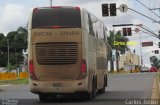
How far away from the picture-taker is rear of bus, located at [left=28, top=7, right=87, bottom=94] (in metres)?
21.6

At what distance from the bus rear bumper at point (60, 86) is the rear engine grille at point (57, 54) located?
78cm

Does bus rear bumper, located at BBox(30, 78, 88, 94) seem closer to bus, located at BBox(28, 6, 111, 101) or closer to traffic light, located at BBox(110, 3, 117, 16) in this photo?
bus, located at BBox(28, 6, 111, 101)

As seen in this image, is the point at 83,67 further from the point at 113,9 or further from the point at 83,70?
the point at 113,9

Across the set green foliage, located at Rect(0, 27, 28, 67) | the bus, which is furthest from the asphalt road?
green foliage, located at Rect(0, 27, 28, 67)

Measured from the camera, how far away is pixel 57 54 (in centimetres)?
2167

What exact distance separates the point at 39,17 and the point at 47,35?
32.2 inches

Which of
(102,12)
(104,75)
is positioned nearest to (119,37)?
(102,12)

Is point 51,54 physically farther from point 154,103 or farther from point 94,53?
point 154,103

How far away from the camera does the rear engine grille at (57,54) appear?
2169cm

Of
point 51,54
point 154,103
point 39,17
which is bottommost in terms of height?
point 154,103

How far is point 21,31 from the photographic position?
6526 inches

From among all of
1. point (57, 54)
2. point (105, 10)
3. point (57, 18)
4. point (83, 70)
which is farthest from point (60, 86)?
point (105, 10)

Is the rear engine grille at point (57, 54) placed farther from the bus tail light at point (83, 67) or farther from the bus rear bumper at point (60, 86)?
the bus rear bumper at point (60, 86)

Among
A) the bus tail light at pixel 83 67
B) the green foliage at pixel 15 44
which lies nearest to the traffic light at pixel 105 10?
the bus tail light at pixel 83 67
